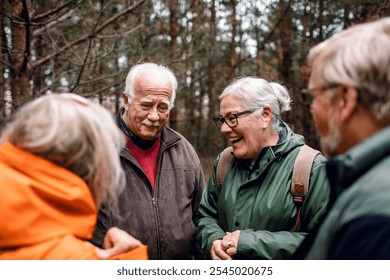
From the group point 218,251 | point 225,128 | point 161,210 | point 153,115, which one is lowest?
point 218,251

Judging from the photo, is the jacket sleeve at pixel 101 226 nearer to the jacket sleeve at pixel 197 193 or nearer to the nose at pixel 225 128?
the jacket sleeve at pixel 197 193

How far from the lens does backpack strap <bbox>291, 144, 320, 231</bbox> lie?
249 centimetres

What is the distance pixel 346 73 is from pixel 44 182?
3.65ft

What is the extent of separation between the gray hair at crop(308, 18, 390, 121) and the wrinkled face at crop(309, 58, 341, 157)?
10cm

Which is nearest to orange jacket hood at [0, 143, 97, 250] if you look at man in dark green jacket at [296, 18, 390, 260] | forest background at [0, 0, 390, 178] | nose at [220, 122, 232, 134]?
man in dark green jacket at [296, 18, 390, 260]

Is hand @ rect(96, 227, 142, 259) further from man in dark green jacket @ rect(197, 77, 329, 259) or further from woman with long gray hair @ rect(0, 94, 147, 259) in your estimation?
man in dark green jacket @ rect(197, 77, 329, 259)

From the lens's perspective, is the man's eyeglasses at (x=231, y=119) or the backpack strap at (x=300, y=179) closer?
the backpack strap at (x=300, y=179)

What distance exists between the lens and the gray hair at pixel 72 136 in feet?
4.89

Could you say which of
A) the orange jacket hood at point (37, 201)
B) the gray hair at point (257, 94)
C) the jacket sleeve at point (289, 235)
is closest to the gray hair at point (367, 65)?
the orange jacket hood at point (37, 201)

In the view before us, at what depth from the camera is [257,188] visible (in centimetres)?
263

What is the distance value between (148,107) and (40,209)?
65.7 inches

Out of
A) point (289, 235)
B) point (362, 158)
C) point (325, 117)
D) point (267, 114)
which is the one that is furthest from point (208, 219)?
point (362, 158)

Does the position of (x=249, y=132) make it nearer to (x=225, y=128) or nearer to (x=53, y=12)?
(x=225, y=128)

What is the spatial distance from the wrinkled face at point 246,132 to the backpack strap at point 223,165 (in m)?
0.18
